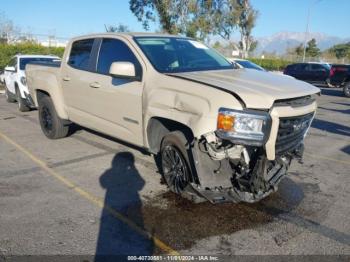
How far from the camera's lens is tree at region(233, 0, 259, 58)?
125 ft

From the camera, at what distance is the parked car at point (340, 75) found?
1834 centimetres

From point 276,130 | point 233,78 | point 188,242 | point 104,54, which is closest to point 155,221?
point 188,242

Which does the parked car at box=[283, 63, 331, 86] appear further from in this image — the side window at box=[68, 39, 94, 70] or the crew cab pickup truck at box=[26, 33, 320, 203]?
the side window at box=[68, 39, 94, 70]

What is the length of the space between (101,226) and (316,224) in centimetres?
230

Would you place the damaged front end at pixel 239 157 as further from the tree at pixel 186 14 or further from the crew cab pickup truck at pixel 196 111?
the tree at pixel 186 14

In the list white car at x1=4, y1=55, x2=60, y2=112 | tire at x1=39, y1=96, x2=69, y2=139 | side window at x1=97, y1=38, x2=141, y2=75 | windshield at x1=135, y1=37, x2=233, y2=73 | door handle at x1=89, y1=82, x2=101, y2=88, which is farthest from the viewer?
white car at x1=4, y1=55, x2=60, y2=112

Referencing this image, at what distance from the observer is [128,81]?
4.89 metres

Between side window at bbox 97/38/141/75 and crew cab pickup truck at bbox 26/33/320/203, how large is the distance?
15mm

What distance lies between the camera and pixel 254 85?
13.0 feet

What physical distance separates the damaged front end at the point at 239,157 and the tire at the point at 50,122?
396 cm

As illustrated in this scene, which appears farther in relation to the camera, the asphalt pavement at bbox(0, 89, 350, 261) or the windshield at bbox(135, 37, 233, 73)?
the windshield at bbox(135, 37, 233, 73)

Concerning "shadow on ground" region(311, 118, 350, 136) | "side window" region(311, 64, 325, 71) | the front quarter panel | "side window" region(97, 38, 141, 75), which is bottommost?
"shadow on ground" region(311, 118, 350, 136)

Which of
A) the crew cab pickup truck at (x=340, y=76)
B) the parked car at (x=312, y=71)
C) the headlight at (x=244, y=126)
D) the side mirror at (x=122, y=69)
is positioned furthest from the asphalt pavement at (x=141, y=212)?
the parked car at (x=312, y=71)

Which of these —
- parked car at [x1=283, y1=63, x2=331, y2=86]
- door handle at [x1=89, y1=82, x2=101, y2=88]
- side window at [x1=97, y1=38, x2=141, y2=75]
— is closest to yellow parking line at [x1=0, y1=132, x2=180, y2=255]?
door handle at [x1=89, y1=82, x2=101, y2=88]
